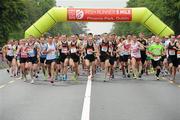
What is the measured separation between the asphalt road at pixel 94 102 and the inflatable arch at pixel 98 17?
51.4ft

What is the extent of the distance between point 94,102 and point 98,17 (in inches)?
895

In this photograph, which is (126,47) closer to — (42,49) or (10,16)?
(42,49)

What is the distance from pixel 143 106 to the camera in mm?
14445

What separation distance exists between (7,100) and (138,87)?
6.36 metres

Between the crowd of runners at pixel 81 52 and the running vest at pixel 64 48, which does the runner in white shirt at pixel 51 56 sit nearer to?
the crowd of runners at pixel 81 52

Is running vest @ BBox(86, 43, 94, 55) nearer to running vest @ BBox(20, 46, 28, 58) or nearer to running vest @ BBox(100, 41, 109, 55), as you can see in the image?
running vest @ BBox(100, 41, 109, 55)

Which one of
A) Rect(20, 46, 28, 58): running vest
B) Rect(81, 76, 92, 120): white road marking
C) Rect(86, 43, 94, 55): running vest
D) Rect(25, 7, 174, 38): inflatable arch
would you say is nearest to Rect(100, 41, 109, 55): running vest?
Rect(86, 43, 94, 55): running vest

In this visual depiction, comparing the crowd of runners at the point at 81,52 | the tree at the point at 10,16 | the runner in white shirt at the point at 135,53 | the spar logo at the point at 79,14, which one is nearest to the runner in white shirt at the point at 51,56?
the crowd of runners at the point at 81,52

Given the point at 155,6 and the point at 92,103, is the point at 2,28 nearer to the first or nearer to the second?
the point at 155,6

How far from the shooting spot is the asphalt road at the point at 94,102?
12.5 m

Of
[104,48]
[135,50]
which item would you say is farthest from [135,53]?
[104,48]

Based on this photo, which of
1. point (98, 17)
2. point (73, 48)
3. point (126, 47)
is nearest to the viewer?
point (73, 48)

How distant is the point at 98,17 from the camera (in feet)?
124

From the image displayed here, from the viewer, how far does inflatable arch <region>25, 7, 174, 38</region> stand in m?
36.9
